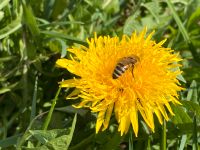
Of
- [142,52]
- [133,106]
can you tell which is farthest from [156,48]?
[133,106]

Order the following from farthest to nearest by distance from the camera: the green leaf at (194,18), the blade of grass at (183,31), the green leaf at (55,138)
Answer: the green leaf at (194,18), the blade of grass at (183,31), the green leaf at (55,138)

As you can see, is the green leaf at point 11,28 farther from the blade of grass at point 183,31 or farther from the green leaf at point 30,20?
the blade of grass at point 183,31

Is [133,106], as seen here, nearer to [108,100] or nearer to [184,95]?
[108,100]

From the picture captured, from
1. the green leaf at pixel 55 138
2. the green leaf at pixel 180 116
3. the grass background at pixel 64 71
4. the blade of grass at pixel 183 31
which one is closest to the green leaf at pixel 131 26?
the grass background at pixel 64 71

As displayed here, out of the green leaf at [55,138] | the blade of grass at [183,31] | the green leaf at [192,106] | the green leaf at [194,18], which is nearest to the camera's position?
the green leaf at [55,138]

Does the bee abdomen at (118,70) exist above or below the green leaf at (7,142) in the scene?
above

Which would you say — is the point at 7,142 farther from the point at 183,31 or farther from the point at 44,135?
the point at 183,31

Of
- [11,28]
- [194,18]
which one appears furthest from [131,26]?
[11,28]
